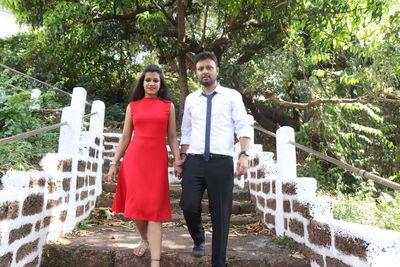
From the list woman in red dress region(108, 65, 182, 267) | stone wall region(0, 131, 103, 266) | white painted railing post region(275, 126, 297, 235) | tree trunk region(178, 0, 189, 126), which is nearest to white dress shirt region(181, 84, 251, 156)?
woman in red dress region(108, 65, 182, 267)

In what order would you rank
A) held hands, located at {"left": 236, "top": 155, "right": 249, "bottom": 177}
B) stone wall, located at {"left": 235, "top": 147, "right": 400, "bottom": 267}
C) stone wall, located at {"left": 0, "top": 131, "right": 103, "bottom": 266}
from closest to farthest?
stone wall, located at {"left": 235, "top": 147, "right": 400, "bottom": 267}, stone wall, located at {"left": 0, "top": 131, "right": 103, "bottom": 266}, held hands, located at {"left": 236, "top": 155, "right": 249, "bottom": 177}

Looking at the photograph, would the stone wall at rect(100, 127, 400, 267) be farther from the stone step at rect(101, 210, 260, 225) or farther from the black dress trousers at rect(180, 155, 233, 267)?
the black dress trousers at rect(180, 155, 233, 267)

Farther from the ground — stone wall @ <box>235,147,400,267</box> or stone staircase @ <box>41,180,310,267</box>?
stone wall @ <box>235,147,400,267</box>

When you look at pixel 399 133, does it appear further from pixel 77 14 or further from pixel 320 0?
pixel 77 14

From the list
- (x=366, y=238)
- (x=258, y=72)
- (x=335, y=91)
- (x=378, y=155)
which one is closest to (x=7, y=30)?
(x=258, y=72)

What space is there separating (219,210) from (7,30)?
1302 cm

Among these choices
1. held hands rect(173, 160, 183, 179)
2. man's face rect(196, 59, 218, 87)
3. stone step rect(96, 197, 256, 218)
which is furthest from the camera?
stone step rect(96, 197, 256, 218)

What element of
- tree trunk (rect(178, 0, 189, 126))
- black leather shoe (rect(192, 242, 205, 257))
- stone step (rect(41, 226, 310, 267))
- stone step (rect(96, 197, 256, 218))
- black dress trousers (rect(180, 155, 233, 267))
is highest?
tree trunk (rect(178, 0, 189, 126))

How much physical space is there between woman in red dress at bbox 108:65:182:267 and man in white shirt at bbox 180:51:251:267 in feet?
0.61

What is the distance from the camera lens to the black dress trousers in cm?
260

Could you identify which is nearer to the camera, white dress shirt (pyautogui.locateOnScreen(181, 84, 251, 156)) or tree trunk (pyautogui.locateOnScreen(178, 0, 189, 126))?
white dress shirt (pyautogui.locateOnScreen(181, 84, 251, 156))

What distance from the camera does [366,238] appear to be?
6.37 feet

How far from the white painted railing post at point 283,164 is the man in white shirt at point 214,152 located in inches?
35.2

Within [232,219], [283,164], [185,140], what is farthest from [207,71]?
[232,219]
